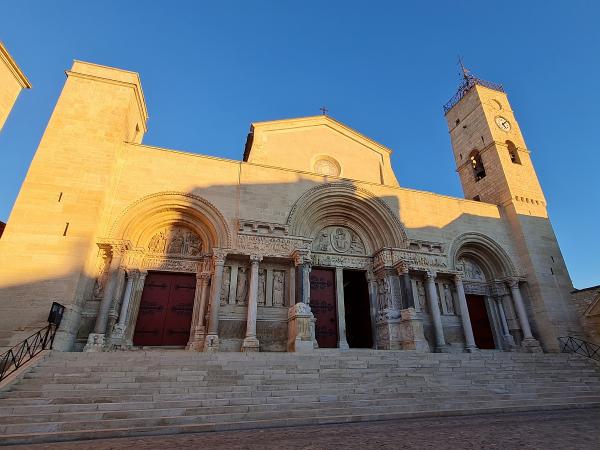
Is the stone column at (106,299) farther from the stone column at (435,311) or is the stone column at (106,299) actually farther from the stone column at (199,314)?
the stone column at (435,311)

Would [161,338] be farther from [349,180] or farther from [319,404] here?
[349,180]

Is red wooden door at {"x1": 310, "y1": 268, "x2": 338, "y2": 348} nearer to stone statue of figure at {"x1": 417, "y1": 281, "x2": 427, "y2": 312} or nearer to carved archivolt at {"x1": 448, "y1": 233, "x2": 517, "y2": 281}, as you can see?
stone statue of figure at {"x1": 417, "y1": 281, "x2": 427, "y2": 312}

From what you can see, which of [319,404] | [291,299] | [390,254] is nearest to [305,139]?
[390,254]

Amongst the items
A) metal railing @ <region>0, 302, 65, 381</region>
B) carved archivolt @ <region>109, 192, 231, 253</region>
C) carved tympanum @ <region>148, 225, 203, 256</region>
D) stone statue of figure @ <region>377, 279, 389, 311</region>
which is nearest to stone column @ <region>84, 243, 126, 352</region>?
carved archivolt @ <region>109, 192, 231, 253</region>

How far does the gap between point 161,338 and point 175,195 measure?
4.57 meters

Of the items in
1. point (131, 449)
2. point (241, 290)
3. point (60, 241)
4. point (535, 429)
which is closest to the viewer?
point (131, 449)

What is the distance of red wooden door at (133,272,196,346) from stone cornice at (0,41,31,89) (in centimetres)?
698

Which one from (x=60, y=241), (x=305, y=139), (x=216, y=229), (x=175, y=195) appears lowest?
(x=60, y=241)

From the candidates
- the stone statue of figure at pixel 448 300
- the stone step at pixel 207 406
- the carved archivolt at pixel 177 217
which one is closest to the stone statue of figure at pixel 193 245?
the carved archivolt at pixel 177 217

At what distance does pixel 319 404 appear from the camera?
5742mm

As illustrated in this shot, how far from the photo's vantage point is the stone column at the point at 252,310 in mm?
9484

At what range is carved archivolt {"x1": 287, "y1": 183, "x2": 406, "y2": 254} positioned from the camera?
1240cm

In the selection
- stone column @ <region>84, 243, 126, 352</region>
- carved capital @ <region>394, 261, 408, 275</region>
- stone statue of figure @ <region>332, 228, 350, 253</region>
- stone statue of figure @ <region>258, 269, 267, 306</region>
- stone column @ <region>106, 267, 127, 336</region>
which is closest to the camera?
stone column @ <region>84, 243, 126, 352</region>

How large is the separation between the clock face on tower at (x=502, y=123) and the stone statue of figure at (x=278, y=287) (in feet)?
47.4
